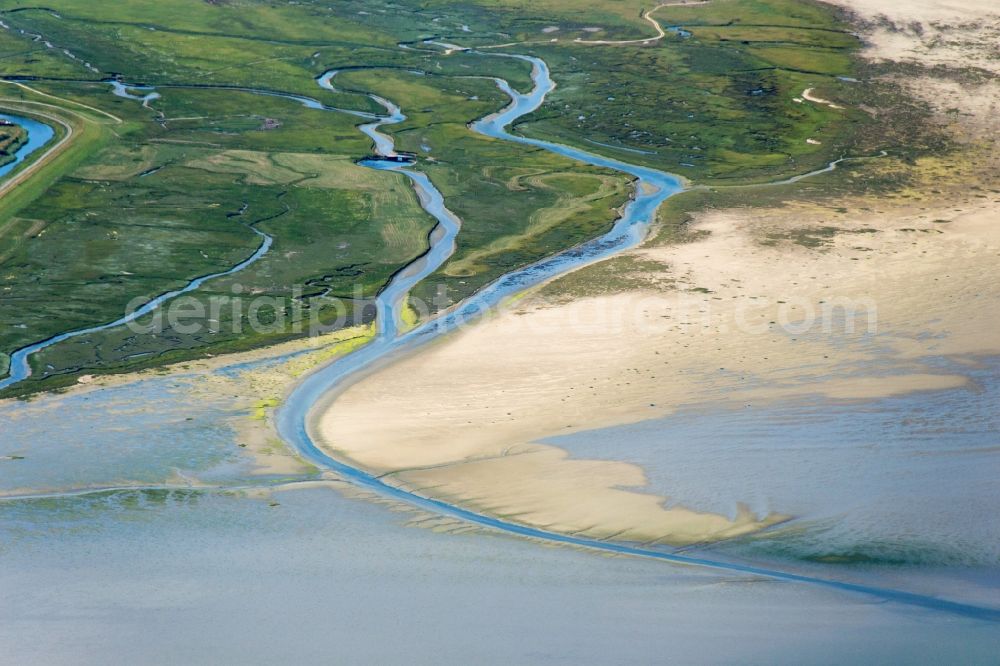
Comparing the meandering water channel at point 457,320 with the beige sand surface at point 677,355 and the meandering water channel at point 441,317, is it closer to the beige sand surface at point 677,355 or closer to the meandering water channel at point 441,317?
the meandering water channel at point 441,317

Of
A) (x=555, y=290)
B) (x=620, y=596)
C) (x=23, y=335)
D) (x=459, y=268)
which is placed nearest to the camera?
(x=620, y=596)

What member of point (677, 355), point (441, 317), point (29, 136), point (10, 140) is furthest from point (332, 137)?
point (677, 355)

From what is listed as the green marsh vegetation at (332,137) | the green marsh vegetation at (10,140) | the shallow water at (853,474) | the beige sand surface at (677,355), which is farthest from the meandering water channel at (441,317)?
the green marsh vegetation at (10,140)

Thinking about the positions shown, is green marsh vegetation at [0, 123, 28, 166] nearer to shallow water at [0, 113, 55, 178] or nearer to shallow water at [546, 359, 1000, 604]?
shallow water at [0, 113, 55, 178]

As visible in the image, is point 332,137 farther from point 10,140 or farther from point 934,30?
point 934,30

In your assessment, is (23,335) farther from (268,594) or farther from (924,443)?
(924,443)

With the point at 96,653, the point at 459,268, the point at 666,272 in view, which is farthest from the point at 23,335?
the point at 666,272
